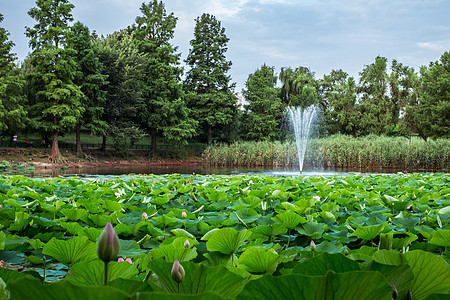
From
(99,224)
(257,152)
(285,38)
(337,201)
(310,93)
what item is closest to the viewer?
(99,224)

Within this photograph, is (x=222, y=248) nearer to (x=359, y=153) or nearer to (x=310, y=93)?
(x=359, y=153)

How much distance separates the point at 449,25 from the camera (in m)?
21.6

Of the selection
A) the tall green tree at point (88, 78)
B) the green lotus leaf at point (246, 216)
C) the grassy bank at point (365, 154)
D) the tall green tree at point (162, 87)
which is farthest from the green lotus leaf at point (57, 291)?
the tall green tree at point (162, 87)

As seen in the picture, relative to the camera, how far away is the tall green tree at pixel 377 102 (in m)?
28.8

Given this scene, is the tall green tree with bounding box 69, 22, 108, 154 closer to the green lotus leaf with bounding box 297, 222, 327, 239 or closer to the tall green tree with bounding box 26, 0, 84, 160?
the tall green tree with bounding box 26, 0, 84, 160

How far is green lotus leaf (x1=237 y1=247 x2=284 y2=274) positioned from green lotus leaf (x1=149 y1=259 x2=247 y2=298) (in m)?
0.28

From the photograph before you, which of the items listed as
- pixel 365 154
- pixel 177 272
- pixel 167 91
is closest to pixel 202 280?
pixel 177 272

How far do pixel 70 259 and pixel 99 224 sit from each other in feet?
2.52

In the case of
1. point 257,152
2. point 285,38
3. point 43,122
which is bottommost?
point 257,152

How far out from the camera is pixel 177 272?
540 mm

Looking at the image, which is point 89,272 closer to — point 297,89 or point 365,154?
point 365,154

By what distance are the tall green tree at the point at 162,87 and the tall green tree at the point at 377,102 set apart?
15.8m

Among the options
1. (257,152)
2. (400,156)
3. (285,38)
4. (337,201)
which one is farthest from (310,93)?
(337,201)

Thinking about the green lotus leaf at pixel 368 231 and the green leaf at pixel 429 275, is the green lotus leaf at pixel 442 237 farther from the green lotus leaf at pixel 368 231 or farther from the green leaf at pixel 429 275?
the green leaf at pixel 429 275
